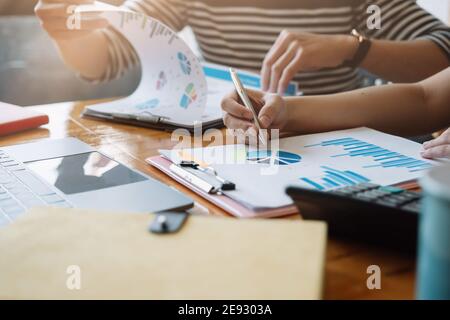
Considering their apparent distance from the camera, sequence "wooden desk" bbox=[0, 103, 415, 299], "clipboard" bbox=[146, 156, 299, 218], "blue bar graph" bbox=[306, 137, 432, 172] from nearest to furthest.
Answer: "wooden desk" bbox=[0, 103, 415, 299] → "clipboard" bbox=[146, 156, 299, 218] → "blue bar graph" bbox=[306, 137, 432, 172]

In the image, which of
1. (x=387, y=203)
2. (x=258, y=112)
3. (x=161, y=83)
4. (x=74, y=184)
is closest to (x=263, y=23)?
(x=161, y=83)

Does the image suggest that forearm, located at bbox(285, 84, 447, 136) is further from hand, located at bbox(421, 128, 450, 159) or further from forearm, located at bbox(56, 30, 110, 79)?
forearm, located at bbox(56, 30, 110, 79)

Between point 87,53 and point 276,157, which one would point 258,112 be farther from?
point 87,53

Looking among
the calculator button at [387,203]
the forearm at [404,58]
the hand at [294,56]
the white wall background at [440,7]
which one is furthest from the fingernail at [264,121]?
the white wall background at [440,7]

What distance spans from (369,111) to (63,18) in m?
0.58

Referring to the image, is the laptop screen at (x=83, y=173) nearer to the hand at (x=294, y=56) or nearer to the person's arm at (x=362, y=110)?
the person's arm at (x=362, y=110)

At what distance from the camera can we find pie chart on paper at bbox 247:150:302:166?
2.15ft

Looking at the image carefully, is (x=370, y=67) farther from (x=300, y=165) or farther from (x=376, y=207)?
(x=376, y=207)

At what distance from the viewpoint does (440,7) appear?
2.23 meters

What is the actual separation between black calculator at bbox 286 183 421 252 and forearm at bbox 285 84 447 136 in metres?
0.34

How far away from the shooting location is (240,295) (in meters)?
0.35

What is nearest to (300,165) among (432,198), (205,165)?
(205,165)

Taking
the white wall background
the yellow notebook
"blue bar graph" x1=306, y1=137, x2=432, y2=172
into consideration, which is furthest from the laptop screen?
the white wall background

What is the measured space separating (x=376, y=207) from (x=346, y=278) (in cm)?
6
